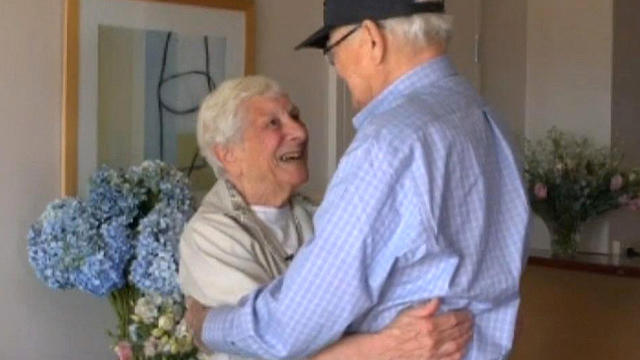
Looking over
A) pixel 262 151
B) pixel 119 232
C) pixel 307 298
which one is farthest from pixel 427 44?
pixel 119 232

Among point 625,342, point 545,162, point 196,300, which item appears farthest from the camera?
point 545,162

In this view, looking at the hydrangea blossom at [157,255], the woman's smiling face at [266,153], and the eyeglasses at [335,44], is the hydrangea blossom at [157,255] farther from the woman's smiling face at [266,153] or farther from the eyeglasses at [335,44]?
the eyeglasses at [335,44]

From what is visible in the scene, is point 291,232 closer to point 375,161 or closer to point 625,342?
point 375,161

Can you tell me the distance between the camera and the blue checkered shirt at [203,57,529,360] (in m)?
1.44

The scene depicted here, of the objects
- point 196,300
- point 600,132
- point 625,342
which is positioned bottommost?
point 625,342

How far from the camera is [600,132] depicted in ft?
13.4

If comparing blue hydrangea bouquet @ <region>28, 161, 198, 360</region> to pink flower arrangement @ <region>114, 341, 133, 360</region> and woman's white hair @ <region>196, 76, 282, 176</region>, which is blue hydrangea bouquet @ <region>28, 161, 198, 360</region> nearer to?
pink flower arrangement @ <region>114, 341, 133, 360</region>

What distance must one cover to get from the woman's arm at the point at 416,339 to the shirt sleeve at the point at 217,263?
1.15 ft

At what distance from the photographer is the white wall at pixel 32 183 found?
2.33 metres

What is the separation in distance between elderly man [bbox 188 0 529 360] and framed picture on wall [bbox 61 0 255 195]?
0.96 metres

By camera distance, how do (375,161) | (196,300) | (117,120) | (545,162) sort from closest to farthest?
(375,161)
(196,300)
(117,120)
(545,162)

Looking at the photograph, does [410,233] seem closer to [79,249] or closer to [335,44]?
[335,44]

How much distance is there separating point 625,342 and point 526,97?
118cm

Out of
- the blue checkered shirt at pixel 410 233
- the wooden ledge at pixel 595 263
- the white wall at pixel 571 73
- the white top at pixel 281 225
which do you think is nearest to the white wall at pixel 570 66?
the white wall at pixel 571 73
